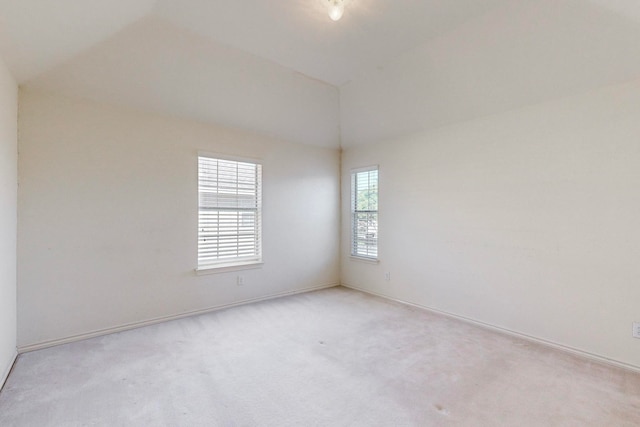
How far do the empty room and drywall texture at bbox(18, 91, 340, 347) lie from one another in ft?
0.06

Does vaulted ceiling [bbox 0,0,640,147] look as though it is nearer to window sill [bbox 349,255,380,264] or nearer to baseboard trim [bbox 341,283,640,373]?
window sill [bbox 349,255,380,264]

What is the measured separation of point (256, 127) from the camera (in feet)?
13.5

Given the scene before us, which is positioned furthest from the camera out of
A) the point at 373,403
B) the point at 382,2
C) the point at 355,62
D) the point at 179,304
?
the point at 179,304

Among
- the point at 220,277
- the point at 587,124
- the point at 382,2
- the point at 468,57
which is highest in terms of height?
the point at 382,2

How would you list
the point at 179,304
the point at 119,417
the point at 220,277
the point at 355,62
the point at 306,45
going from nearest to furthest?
the point at 119,417, the point at 306,45, the point at 355,62, the point at 179,304, the point at 220,277

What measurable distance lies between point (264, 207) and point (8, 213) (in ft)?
8.42

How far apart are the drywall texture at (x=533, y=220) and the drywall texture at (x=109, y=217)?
2.20 m

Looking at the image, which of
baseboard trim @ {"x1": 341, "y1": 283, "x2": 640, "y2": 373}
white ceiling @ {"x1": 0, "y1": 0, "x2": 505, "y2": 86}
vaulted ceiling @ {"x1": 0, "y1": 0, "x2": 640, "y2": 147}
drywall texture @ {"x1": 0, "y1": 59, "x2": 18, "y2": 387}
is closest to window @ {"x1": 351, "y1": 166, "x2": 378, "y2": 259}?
baseboard trim @ {"x1": 341, "y1": 283, "x2": 640, "y2": 373}

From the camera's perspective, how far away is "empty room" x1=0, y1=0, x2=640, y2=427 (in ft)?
7.01

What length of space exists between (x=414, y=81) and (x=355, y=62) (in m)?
0.68

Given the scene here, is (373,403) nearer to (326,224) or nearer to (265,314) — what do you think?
(265,314)

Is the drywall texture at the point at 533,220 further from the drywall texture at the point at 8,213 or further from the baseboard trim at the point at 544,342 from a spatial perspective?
the drywall texture at the point at 8,213

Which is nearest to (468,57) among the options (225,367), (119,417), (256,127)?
(256,127)

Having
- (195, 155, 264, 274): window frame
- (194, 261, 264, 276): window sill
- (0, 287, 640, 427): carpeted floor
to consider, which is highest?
(195, 155, 264, 274): window frame
